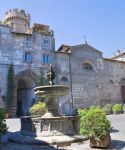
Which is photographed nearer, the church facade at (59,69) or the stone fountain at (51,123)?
the stone fountain at (51,123)

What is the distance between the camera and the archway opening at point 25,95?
32156 millimetres

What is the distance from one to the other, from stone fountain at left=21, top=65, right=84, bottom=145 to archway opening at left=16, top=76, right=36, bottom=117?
20551mm

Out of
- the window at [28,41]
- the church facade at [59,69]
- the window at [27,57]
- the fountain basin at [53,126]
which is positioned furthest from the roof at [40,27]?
the fountain basin at [53,126]

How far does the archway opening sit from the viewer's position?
32.2m

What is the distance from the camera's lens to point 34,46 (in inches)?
1264

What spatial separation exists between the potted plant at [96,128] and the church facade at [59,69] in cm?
2140

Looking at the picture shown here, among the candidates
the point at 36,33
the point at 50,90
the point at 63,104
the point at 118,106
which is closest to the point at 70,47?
the point at 36,33

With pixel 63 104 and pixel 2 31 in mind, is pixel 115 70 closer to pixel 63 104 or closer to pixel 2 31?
pixel 63 104

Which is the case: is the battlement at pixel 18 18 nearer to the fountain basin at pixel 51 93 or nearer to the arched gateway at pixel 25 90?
the arched gateway at pixel 25 90

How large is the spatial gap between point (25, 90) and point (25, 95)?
70 cm

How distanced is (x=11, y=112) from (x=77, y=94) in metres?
9.59

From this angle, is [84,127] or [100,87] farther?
[100,87]

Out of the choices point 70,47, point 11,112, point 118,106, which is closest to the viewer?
point 11,112

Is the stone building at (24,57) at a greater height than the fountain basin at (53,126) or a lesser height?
greater
